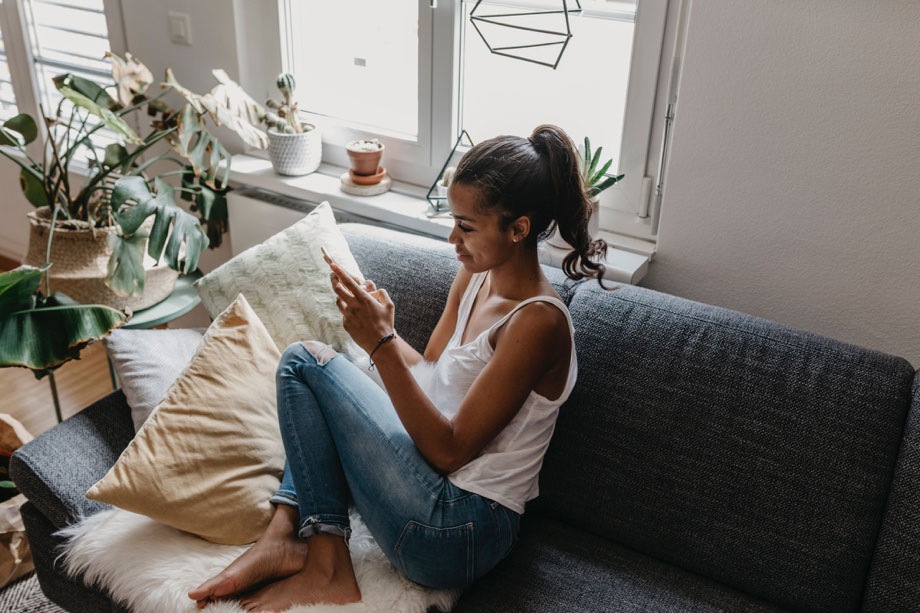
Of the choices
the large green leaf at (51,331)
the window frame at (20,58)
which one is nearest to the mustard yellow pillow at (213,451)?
the large green leaf at (51,331)

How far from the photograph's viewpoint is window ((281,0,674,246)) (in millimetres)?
1933

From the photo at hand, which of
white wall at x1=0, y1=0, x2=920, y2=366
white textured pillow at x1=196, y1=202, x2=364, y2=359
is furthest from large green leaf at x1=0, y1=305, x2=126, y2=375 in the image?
white wall at x1=0, y1=0, x2=920, y2=366

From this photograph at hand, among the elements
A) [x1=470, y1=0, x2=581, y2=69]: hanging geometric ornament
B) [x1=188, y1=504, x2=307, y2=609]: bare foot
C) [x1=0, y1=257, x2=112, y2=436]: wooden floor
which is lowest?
[x1=0, y1=257, x2=112, y2=436]: wooden floor

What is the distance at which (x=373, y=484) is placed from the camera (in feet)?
4.76

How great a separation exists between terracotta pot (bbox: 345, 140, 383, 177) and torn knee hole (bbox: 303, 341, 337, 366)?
2.73ft

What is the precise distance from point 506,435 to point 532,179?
453 millimetres

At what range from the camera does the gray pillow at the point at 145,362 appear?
1.68 metres

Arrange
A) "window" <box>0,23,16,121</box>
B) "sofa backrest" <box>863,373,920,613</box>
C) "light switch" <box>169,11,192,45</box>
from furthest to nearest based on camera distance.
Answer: "window" <box>0,23,16,121</box>
"light switch" <box>169,11,192,45</box>
"sofa backrest" <box>863,373,920,613</box>

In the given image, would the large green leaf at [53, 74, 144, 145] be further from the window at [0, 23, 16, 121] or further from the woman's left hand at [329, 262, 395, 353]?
the window at [0, 23, 16, 121]

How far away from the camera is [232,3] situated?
240 centimetres

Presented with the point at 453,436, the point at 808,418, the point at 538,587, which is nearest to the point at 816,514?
→ the point at 808,418

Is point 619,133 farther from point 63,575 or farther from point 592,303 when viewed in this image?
point 63,575

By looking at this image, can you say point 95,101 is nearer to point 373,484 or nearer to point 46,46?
point 46,46

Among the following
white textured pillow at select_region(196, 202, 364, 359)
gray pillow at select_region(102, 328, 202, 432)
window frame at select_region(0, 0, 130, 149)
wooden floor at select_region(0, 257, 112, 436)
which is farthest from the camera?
window frame at select_region(0, 0, 130, 149)
